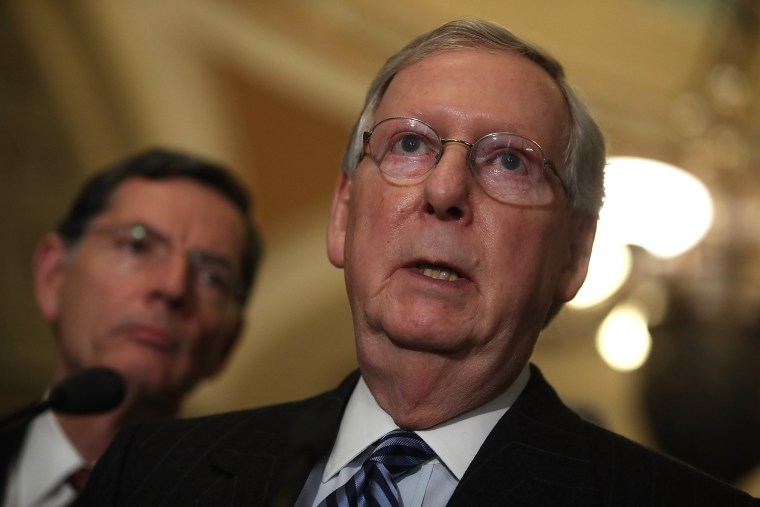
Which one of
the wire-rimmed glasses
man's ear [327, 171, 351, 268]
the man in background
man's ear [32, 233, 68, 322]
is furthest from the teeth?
man's ear [32, 233, 68, 322]

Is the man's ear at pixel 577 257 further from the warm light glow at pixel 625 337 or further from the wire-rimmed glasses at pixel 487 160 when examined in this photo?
the warm light glow at pixel 625 337

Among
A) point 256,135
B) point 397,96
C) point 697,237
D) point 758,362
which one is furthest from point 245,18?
point 397,96

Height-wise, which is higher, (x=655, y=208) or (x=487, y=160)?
(x=655, y=208)

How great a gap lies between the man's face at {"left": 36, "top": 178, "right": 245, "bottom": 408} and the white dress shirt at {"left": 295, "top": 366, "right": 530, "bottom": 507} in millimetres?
1028

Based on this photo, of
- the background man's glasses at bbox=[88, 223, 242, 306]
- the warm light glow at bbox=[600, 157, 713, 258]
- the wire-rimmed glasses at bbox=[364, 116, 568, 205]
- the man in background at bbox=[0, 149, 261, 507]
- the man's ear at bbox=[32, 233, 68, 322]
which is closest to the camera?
the wire-rimmed glasses at bbox=[364, 116, 568, 205]

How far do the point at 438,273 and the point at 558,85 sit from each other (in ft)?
1.57

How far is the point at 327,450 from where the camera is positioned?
79.7 inches

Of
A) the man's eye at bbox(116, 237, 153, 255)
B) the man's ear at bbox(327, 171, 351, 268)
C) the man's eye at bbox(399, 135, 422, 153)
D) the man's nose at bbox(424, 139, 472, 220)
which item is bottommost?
the man's eye at bbox(116, 237, 153, 255)

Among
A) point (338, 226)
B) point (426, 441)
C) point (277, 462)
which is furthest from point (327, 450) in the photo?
point (338, 226)

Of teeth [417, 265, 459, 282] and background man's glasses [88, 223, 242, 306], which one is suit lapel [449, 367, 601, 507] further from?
background man's glasses [88, 223, 242, 306]

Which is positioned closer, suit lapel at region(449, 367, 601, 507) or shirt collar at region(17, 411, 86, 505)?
suit lapel at region(449, 367, 601, 507)

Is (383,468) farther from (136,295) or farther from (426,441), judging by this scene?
(136,295)

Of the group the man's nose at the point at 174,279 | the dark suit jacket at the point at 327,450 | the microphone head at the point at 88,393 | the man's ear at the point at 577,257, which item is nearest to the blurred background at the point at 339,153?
the man's nose at the point at 174,279

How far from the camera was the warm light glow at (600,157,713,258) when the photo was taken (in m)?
5.84
